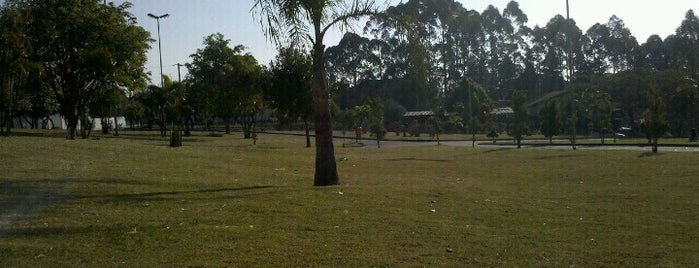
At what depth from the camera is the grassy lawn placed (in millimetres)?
7875

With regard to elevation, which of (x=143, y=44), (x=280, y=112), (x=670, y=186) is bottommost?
(x=670, y=186)

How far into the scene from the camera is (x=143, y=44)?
137 ft

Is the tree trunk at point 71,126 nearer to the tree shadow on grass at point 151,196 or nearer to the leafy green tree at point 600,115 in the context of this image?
the tree shadow on grass at point 151,196

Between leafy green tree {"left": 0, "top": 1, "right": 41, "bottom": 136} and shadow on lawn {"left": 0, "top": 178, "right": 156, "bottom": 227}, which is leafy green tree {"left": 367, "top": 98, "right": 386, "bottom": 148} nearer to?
leafy green tree {"left": 0, "top": 1, "right": 41, "bottom": 136}

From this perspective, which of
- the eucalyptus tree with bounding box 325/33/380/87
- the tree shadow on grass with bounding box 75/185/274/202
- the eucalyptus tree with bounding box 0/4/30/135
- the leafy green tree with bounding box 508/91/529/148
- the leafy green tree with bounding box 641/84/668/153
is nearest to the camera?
the tree shadow on grass with bounding box 75/185/274/202

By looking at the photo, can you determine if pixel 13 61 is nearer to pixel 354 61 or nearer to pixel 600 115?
pixel 600 115

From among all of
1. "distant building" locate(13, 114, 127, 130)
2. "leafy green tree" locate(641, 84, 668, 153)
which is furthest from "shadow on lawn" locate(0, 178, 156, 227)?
"distant building" locate(13, 114, 127, 130)

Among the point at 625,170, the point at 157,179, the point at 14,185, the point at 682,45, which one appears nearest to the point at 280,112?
the point at 625,170

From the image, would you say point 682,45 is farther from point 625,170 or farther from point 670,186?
point 670,186

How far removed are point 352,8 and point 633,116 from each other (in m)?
60.4

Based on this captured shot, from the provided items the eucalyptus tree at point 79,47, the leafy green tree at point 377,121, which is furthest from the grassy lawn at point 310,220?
the leafy green tree at point 377,121

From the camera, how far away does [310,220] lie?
10258 mm

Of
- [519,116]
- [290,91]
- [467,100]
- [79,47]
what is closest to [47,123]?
[79,47]

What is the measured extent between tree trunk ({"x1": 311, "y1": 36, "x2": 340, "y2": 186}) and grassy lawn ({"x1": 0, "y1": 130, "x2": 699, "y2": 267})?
51.2 inches
